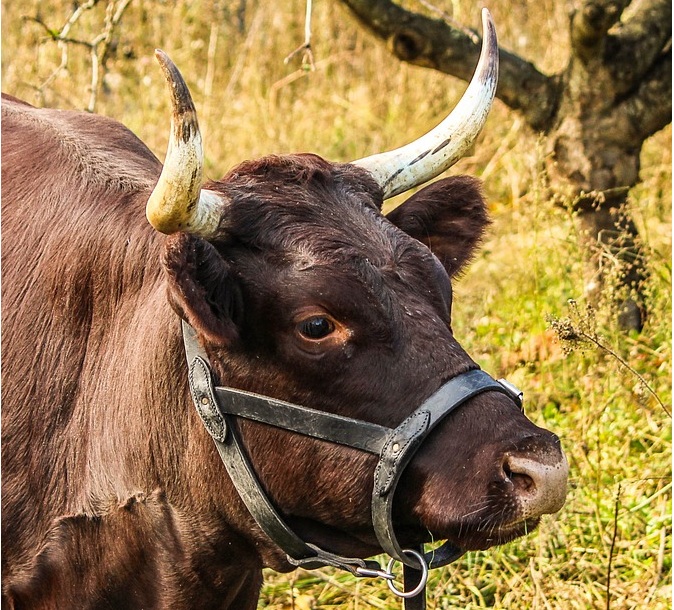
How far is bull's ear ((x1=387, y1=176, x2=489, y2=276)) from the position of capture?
3643 millimetres

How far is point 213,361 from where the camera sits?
10.0 ft

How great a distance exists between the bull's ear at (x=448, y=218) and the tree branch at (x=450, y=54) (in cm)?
241

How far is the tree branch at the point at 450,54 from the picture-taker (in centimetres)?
584

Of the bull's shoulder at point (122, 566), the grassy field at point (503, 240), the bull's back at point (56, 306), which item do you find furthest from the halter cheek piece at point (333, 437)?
the grassy field at point (503, 240)

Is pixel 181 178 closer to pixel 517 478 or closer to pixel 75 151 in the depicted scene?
pixel 517 478

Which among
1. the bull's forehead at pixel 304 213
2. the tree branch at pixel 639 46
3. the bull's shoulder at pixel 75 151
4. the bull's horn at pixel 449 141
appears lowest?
the bull's shoulder at pixel 75 151

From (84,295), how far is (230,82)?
680 cm

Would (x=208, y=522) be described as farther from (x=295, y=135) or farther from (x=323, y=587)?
(x=295, y=135)

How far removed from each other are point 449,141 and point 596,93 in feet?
9.76

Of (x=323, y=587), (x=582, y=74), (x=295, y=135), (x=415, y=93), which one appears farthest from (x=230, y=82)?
(x=323, y=587)

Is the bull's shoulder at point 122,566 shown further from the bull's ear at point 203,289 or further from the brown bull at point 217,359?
the bull's ear at point 203,289

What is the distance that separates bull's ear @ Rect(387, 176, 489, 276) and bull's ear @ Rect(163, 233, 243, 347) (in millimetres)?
899

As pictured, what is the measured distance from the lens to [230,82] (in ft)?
32.8

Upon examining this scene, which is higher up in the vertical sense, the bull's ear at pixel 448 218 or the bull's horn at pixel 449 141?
the bull's horn at pixel 449 141
